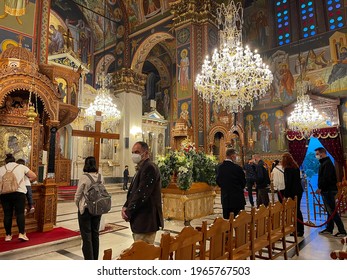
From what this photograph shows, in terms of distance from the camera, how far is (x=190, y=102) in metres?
11.6

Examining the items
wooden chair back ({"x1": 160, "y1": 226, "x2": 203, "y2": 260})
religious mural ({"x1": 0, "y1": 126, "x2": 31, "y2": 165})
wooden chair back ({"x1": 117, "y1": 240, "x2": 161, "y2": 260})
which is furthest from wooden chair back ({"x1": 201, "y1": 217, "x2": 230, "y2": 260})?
religious mural ({"x1": 0, "y1": 126, "x2": 31, "y2": 165})

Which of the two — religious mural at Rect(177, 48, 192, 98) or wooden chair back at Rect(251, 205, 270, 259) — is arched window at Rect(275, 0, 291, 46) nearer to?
religious mural at Rect(177, 48, 192, 98)

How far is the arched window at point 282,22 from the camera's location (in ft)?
51.6

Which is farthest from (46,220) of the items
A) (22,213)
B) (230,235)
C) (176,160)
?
(230,235)

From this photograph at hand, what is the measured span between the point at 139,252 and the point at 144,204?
127cm

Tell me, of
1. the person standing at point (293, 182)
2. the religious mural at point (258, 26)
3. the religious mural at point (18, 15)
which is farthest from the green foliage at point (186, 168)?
the religious mural at point (258, 26)

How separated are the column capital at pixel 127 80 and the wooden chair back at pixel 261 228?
13435 mm

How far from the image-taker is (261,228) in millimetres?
3166

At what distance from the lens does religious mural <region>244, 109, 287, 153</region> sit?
15203 mm

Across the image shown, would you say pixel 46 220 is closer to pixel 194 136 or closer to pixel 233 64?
pixel 233 64

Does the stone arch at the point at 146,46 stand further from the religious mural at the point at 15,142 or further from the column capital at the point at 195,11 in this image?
the religious mural at the point at 15,142

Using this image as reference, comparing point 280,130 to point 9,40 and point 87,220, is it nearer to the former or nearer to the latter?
point 9,40

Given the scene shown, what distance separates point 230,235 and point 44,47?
6.73m

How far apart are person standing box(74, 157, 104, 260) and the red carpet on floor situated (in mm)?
1738
